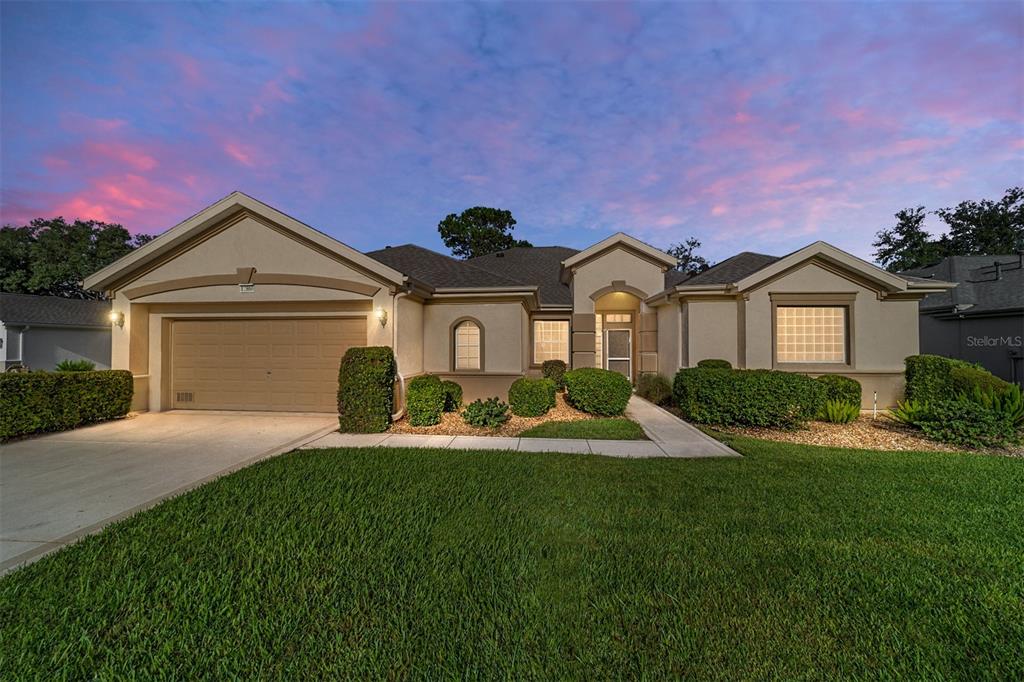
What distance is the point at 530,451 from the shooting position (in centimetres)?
659

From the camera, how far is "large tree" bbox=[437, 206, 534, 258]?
125 feet

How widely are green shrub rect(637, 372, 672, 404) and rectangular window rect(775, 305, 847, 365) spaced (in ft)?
10.7

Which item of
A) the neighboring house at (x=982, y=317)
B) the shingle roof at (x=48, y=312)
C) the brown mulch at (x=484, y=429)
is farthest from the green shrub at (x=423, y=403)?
the neighboring house at (x=982, y=317)

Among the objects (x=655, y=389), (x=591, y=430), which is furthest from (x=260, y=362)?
(x=655, y=389)

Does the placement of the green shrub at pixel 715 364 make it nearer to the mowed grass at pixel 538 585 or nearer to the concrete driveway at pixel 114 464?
the mowed grass at pixel 538 585

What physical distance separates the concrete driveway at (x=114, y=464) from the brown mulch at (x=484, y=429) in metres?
1.80

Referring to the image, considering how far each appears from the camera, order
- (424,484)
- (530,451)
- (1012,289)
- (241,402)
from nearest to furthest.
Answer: (424,484)
(530,451)
(241,402)
(1012,289)

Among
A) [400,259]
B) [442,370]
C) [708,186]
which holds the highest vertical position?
[708,186]

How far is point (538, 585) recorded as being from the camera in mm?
2904

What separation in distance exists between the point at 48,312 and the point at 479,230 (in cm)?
2931

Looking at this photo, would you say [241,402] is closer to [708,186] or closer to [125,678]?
[125,678]

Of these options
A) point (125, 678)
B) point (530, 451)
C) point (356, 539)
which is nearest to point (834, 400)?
point (530, 451)

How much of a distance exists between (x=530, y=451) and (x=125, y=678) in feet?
16.7

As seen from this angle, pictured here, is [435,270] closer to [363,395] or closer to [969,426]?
[363,395]
